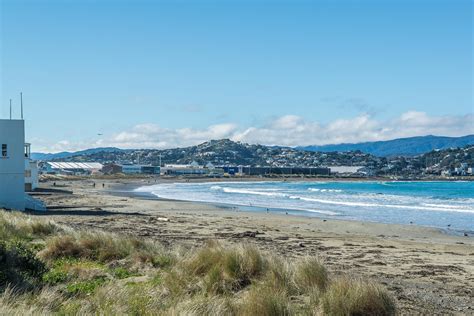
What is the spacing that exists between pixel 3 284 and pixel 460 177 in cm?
18560

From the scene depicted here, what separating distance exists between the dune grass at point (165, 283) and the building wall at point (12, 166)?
58.3 feet

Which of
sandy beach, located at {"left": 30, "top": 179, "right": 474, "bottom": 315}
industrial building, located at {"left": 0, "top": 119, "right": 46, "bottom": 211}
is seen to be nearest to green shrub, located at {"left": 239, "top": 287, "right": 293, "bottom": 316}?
sandy beach, located at {"left": 30, "top": 179, "right": 474, "bottom": 315}

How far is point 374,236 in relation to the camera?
23.7 meters

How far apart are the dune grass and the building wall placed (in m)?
17.8

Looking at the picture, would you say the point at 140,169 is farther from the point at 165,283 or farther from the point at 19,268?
the point at 165,283

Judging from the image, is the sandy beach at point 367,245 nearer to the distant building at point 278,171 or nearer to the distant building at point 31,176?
the distant building at point 31,176

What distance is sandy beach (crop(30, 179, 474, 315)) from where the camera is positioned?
11.2 meters

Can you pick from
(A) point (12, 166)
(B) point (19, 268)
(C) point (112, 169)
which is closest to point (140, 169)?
(C) point (112, 169)

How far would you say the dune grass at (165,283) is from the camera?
7570 millimetres

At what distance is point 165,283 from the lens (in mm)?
9484

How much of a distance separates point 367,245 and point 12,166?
60.4ft

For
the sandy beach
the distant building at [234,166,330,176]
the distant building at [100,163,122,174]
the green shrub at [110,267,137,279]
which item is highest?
the distant building at [100,163,122,174]

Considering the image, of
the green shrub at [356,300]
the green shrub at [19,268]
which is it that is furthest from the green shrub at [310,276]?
the green shrub at [19,268]

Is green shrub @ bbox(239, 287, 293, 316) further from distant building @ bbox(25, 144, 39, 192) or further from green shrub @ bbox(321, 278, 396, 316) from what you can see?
distant building @ bbox(25, 144, 39, 192)
